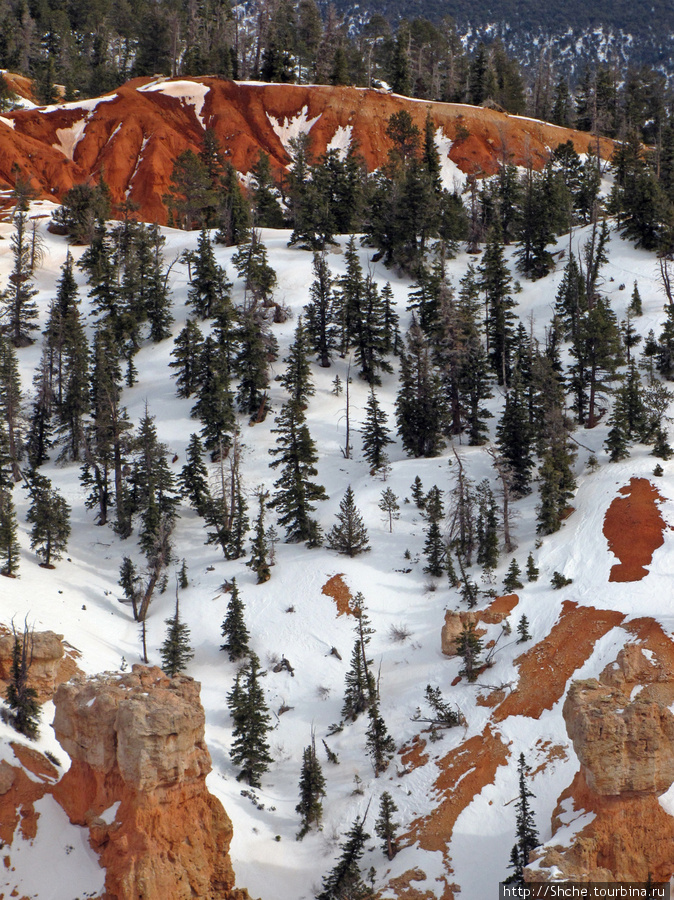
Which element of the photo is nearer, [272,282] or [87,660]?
[87,660]

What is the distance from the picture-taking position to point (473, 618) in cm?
4184

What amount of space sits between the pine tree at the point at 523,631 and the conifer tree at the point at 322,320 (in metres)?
33.1

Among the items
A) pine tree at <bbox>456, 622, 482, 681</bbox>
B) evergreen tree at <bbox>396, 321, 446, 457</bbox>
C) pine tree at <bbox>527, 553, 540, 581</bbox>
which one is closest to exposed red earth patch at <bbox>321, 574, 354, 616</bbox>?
pine tree at <bbox>456, 622, 482, 681</bbox>

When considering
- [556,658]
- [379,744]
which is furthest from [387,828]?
[556,658]

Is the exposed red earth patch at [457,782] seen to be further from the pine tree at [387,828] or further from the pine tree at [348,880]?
the pine tree at [348,880]

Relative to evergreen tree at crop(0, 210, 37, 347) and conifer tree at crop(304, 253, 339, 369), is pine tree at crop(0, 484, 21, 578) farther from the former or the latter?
evergreen tree at crop(0, 210, 37, 347)

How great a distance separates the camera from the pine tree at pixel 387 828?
Result: 31344 mm

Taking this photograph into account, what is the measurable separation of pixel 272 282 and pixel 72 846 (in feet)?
171

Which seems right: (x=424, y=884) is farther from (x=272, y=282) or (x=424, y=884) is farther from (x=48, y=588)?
(x=272, y=282)

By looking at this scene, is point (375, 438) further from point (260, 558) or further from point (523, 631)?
point (523, 631)

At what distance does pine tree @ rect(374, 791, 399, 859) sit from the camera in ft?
103

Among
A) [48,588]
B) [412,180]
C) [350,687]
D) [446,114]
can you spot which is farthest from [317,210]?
[350,687]

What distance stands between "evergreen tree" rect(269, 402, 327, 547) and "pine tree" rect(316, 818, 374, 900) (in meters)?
21.8

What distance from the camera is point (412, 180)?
3004 inches
